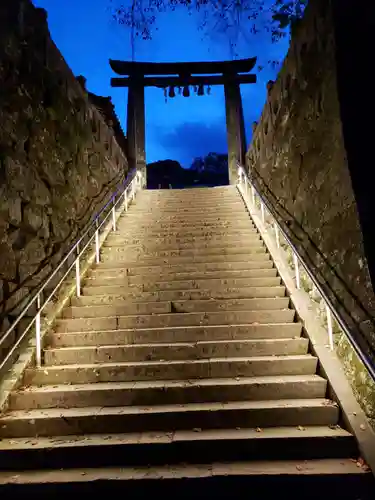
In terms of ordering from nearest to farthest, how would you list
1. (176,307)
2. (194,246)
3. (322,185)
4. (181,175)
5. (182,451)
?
(182,451), (322,185), (176,307), (194,246), (181,175)

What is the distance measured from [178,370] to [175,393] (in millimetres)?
309

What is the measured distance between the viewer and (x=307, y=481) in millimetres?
2369

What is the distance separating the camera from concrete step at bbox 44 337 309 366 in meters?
3.70

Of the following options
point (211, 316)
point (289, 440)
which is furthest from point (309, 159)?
point (289, 440)

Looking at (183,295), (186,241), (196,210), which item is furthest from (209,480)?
(196,210)

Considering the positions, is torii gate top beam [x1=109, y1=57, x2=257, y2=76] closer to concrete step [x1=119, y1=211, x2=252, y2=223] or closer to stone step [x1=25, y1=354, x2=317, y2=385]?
concrete step [x1=119, y1=211, x2=252, y2=223]

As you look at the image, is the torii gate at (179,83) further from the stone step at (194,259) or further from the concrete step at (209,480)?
the concrete step at (209,480)

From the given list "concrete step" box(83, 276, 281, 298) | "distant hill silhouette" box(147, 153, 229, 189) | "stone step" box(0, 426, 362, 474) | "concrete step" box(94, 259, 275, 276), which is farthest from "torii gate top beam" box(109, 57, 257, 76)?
"stone step" box(0, 426, 362, 474)

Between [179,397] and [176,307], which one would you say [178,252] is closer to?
[176,307]

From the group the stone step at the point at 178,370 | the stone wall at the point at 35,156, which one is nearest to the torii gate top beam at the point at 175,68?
the stone wall at the point at 35,156

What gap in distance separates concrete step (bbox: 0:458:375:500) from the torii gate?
11385 mm

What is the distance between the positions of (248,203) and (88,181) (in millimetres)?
3847

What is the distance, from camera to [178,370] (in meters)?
3.51

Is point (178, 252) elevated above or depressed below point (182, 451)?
above
